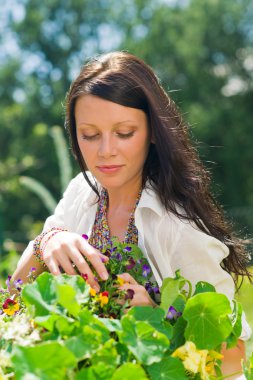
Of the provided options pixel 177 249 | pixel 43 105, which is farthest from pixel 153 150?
pixel 43 105

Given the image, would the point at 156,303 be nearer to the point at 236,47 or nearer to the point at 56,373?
the point at 56,373

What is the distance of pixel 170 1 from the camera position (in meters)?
26.4

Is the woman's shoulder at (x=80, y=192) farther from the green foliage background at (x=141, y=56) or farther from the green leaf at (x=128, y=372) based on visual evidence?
the green foliage background at (x=141, y=56)

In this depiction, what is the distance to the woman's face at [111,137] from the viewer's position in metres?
1.82

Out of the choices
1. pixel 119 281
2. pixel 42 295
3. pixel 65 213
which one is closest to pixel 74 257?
pixel 119 281

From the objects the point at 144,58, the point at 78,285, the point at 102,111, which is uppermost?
the point at 102,111

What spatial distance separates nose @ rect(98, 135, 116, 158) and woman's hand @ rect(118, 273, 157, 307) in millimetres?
394

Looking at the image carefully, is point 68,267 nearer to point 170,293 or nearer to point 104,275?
point 104,275

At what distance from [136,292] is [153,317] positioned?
16 centimetres

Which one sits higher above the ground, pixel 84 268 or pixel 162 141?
pixel 162 141

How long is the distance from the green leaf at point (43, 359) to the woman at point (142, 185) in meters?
0.44

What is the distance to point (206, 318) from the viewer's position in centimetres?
144

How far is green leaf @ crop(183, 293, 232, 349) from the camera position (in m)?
1.44

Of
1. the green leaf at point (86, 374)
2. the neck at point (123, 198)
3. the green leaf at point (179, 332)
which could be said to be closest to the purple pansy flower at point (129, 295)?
the green leaf at point (179, 332)
